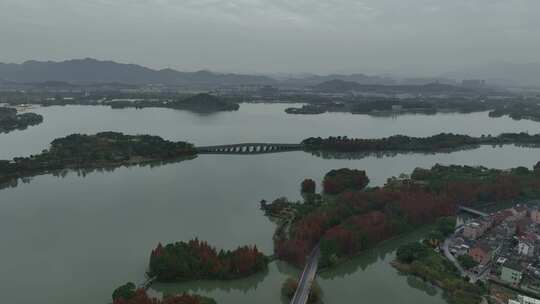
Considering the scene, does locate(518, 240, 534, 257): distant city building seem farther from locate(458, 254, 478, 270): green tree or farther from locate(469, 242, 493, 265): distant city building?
locate(458, 254, 478, 270): green tree

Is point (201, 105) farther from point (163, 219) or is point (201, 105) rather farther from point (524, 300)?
point (524, 300)

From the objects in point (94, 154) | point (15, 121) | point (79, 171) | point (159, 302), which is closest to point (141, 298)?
point (159, 302)

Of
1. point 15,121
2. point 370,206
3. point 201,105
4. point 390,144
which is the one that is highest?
point 201,105

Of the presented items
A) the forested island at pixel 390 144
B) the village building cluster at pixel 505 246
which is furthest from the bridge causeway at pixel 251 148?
the village building cluster at pixel 505 246

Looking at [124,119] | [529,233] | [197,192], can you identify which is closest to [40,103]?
[124,119]

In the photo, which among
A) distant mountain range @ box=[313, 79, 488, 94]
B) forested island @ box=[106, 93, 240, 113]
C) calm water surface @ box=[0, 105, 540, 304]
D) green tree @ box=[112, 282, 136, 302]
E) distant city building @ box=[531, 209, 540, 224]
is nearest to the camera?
green tree @ box=[112, 282, 136, 302]

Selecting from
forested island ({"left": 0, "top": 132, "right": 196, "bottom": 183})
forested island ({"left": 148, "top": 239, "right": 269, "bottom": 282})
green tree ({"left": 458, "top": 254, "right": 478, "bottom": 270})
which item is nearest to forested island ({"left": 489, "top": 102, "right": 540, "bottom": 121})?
forested island ({"left": 0, "top": 132, "right": 196, "bottom": 183})
